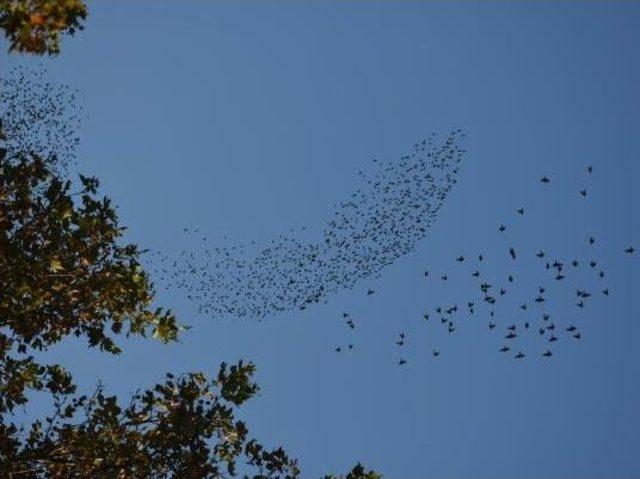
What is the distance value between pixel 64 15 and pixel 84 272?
18.4ft

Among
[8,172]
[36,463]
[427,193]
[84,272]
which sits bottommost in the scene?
[36,463]

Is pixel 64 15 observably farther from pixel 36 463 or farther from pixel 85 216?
pixel 36 463

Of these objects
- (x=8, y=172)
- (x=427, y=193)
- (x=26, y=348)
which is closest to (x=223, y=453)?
(x=26, y=348)

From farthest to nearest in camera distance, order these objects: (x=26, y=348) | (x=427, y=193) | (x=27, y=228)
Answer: (x=427, y=193) → (x=26, y=348) → (x=27, y=228)

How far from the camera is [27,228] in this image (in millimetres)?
12406

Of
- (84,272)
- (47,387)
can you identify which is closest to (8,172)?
(84,272)

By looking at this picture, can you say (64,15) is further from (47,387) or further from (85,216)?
(47,387)

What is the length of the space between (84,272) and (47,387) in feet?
7.90

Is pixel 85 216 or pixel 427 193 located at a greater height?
pixel 427 193

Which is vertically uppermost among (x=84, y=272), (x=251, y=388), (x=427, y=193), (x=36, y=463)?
(x=427, y=193)

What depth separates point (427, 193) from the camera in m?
35.4

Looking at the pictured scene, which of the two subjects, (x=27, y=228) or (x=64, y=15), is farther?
(x=27, y=228)

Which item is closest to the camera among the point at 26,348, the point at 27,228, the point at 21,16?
the point at 21,16

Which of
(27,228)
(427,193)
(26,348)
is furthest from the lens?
(427,193)
